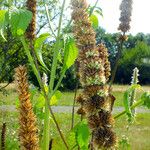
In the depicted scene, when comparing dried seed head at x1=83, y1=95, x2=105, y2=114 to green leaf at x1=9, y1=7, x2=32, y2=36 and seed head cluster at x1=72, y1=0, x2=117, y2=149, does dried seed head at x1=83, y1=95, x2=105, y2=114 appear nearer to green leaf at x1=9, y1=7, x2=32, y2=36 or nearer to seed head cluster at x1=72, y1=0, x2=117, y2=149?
seed head cluster at x1=72, y1=0, x2=117, y2=149

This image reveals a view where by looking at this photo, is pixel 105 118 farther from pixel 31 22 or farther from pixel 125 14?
pixel 125 14

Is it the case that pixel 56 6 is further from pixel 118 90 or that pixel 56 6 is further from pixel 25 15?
pixel 118 90

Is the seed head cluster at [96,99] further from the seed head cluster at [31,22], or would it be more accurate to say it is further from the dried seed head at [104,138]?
the seed head cluster at [31,22]

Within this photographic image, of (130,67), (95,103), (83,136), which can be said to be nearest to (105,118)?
(95,103)

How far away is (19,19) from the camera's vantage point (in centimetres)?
245

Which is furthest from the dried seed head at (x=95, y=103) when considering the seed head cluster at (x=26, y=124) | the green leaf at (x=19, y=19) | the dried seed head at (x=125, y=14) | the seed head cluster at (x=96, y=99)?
the dried seed head at (x=125, y=14)

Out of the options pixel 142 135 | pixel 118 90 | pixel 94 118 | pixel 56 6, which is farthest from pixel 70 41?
pixel 118 90

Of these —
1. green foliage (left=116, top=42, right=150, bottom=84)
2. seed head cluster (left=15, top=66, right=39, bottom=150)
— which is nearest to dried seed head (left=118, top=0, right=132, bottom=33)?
seed head cluster (left=15, top=66, right=39, bottom=150)

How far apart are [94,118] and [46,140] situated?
47.8 inches

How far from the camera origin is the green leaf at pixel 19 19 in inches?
94.4

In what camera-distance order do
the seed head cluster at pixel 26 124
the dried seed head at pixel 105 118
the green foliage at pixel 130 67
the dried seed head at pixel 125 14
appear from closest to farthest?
the seed head cluster at pixel 26 124 → the dried seed head at pixel 105 118 → the dried seed head at pixel 125 14 → the green foliage at pixel 130 67

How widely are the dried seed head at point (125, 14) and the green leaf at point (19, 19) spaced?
0.79 meters

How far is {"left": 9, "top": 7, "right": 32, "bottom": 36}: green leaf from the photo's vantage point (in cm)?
240

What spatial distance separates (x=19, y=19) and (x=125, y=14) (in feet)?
2.92
